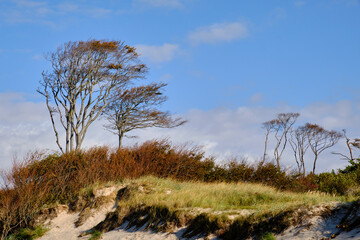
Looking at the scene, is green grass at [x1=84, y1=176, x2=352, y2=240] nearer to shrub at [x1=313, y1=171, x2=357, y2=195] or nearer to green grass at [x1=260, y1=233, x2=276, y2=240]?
green grass at [x1=260, y1=233, x2=276, y2=240]

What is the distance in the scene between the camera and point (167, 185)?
14961mm

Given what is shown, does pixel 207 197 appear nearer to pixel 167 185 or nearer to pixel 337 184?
pixel 167 185

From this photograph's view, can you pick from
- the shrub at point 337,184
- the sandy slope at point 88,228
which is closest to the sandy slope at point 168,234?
the sandy slope at point 88,228

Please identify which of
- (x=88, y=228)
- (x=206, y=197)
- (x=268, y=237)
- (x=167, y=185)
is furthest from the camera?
(x=167, y=185)

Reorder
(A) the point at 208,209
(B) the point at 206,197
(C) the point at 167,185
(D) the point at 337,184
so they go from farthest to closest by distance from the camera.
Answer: (D) the point at 337,184 → (C) the point at 167,185 → (B) the point at 206,197 → (A) the point at 208,209

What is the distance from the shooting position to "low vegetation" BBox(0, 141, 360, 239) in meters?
11.2

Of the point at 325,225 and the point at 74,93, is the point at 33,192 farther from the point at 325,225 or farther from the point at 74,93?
the point at 74,93

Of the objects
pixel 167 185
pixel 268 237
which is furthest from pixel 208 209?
pixel 167 185

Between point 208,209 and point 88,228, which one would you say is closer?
point 208,209

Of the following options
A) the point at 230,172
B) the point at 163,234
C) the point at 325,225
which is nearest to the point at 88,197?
the point at 163,234

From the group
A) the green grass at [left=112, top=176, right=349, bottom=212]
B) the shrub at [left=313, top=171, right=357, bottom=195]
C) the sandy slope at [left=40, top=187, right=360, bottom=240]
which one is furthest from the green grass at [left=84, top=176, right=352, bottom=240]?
the shrub at [left=313, top=171, right=357, bottom=195]

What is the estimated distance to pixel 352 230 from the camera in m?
7.99

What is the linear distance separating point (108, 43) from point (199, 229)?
70.7ft

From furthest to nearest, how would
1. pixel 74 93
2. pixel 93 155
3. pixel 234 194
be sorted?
pixel 74 93, pixel 93 155, pixel 234 194
